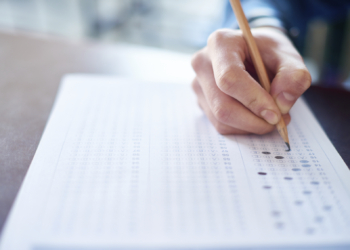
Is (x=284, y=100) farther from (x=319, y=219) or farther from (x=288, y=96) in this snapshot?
(x=319, y=219)

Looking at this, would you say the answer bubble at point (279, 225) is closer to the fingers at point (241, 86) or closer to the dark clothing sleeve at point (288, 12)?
the fingers at point (241, 86)

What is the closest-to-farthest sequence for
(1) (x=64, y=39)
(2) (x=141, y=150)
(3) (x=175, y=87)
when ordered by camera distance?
(2) (x=141, y=150)
(3) (x=175, y=87)
(1) (x=64, y=39)

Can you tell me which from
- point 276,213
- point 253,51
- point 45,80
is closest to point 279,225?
point 276,213

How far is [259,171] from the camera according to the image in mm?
366

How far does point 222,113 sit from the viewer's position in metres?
0.42

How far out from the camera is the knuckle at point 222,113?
1.37ft

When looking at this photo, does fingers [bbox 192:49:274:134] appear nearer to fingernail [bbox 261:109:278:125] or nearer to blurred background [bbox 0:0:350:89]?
fingernail [bbox 261:109:278:125]

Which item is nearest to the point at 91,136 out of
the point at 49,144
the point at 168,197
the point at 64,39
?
the point at 49,144

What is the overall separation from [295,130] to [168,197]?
256 millimetres

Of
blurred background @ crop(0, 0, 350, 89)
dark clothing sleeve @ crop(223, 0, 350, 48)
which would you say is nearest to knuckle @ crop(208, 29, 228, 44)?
dark clothing sleeve @ crop(223, 0, 350, 48)

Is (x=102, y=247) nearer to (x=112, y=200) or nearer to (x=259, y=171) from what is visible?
(x=112, y=200)

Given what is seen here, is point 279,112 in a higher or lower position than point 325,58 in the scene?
higher

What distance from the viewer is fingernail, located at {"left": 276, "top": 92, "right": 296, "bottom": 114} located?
0.40 metres

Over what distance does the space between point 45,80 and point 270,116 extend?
478 mm
